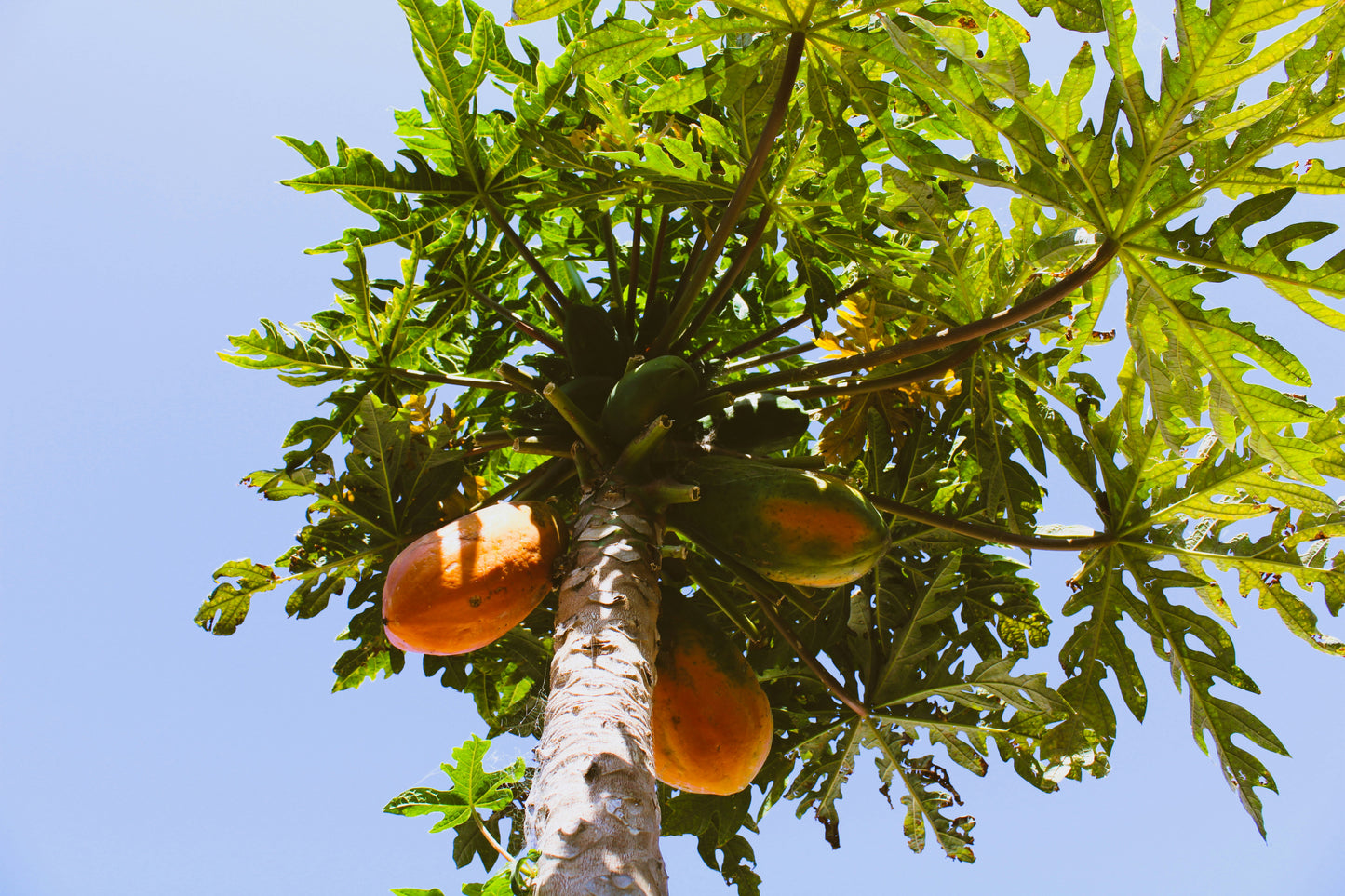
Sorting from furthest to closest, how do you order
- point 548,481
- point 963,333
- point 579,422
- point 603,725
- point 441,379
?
point 441,379, point 548,481, point 963,333, point 579,422, point 603,725

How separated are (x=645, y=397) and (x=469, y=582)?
0.72m

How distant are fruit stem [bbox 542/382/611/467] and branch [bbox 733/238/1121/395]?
1.96 ft

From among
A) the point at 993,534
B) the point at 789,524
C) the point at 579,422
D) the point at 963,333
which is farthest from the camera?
the point at 993,534

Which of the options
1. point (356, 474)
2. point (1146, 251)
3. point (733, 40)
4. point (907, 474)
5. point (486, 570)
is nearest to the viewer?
point (486, 570)

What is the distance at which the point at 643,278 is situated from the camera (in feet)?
13.8

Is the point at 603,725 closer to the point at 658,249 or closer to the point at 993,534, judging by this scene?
the point at 993,534

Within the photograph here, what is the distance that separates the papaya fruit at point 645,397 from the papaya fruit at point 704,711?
1.83ft

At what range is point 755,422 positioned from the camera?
3008 millimetres

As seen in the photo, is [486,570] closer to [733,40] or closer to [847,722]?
[847,722]

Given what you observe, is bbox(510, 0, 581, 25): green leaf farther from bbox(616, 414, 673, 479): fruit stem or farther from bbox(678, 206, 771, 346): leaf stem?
bbox(616, 414, 673, 479): fruit stem

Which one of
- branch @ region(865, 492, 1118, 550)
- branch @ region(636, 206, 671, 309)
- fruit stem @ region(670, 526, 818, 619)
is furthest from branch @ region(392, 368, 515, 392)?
branch @ region(865, 492, 1118, 550)

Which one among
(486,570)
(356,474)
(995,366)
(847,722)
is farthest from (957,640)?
(356,474)

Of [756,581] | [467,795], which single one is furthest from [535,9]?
[467,795]

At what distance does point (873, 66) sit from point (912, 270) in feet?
2.79
